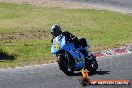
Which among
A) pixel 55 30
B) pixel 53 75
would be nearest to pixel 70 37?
pixel 55 30

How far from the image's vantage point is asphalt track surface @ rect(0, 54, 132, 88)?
15.8m

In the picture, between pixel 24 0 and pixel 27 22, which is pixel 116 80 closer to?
pixel 27 22

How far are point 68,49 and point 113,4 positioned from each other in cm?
2433

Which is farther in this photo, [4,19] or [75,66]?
[4,19]

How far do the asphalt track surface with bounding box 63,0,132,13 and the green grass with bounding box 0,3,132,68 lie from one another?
2.41 metres

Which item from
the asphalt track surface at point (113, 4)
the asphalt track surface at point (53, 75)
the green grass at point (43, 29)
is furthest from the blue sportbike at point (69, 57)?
the asphalt track surface at point (113, 4)

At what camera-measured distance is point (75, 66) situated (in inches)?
683

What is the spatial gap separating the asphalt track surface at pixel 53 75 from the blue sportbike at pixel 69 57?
0.88ft

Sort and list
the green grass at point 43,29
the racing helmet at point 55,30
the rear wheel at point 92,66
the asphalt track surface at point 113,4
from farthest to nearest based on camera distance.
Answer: the asphalt track surface at point 113,4 → the green grass at point 43,29 → the rear wheel at point 92,66 → the racing helmet at point 55,30

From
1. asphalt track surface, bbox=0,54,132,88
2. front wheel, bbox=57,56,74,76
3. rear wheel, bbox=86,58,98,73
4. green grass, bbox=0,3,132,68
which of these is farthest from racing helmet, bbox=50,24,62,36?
green grass, bbox=0,3,132,68

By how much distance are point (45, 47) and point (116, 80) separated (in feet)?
27.4

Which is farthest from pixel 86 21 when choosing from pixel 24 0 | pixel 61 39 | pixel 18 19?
pixel 61 39

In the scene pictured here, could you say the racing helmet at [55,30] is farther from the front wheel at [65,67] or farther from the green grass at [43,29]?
the green grass at [43,29]

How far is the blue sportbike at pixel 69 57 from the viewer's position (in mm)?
16969
